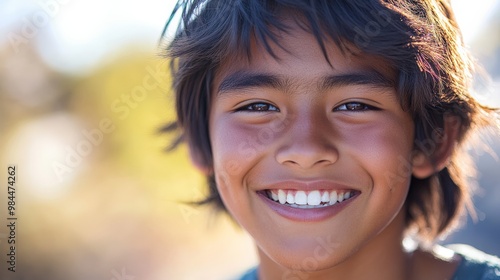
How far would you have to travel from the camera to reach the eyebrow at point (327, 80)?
1771 millimetres

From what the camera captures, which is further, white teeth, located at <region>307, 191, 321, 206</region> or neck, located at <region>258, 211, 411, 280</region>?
neck, located at <region>258, 211, 411, 280</region>

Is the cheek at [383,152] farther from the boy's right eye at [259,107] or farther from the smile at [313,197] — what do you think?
the boy's right eye at [259,107]

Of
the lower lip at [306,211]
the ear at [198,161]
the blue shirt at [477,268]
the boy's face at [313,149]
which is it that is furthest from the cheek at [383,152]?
the ear at [198,161]

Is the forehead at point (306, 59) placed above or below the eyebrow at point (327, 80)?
above

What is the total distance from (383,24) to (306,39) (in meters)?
0.24

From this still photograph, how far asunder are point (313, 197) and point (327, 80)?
1.17ft

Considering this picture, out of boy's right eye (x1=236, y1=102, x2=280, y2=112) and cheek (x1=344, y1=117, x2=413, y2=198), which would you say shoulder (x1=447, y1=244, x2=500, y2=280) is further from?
boy's right eye (x1=236, y1=102, x2=280, y2=112)

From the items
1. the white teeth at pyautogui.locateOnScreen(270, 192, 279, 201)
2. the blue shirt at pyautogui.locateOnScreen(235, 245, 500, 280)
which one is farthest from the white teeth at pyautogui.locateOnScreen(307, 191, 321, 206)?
the blue shirt at pyautogui.locateOnScreen(235, 245, 500, 280)

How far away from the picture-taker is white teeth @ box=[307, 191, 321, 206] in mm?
1852

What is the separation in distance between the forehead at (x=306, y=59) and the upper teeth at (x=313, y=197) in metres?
0.34

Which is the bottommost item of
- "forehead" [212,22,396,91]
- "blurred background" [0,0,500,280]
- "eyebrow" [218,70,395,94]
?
"blurred background" [0,0,500,280]

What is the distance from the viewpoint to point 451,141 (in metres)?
2.13

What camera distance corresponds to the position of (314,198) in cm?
186

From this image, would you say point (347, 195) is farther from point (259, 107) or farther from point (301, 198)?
point (259, 107)
